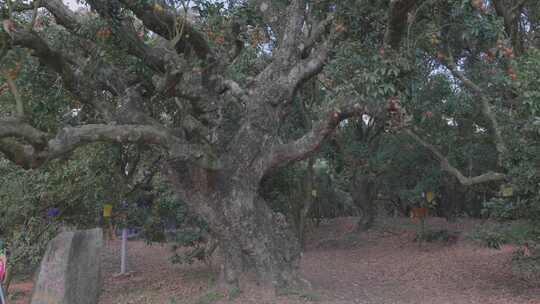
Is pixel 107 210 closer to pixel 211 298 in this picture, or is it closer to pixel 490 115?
Result: pixel 211 298

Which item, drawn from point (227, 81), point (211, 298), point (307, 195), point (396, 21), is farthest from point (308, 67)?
point (307, 195)

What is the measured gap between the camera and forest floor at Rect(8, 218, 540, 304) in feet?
30.3

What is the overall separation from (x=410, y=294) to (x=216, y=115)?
15.1ft

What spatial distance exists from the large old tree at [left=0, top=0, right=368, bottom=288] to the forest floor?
0.95 meters

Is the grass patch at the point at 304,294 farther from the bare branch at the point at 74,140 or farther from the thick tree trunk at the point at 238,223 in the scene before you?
the bare branch at the point at 74,140

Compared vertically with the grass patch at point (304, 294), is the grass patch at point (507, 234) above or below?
above

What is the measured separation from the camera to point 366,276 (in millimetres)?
12305

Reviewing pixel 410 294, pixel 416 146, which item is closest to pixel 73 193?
pixel 410 294

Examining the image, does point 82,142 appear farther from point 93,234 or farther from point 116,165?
point 116,165

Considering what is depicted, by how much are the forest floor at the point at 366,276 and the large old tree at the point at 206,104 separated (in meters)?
0.95

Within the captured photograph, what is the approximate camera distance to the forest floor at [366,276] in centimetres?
925

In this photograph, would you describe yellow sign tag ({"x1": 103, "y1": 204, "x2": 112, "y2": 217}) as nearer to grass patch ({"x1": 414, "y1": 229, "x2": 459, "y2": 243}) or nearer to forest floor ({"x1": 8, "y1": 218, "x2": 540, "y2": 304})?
forest floor ({"x1": 8, "y1": 218, "x2": 540, "y2": 304})

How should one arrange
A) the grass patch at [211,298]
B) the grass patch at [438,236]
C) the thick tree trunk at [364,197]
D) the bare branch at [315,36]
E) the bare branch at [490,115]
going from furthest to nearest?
the thick tree trunk at [364,197], the grass patch at [438,236], the bare branch at [315,36], the bare branch at [490,115], the grass patch at [211,298]

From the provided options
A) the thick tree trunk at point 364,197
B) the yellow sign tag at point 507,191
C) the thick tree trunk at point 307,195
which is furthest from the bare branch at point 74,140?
the thick tree trunk at point 364,197
